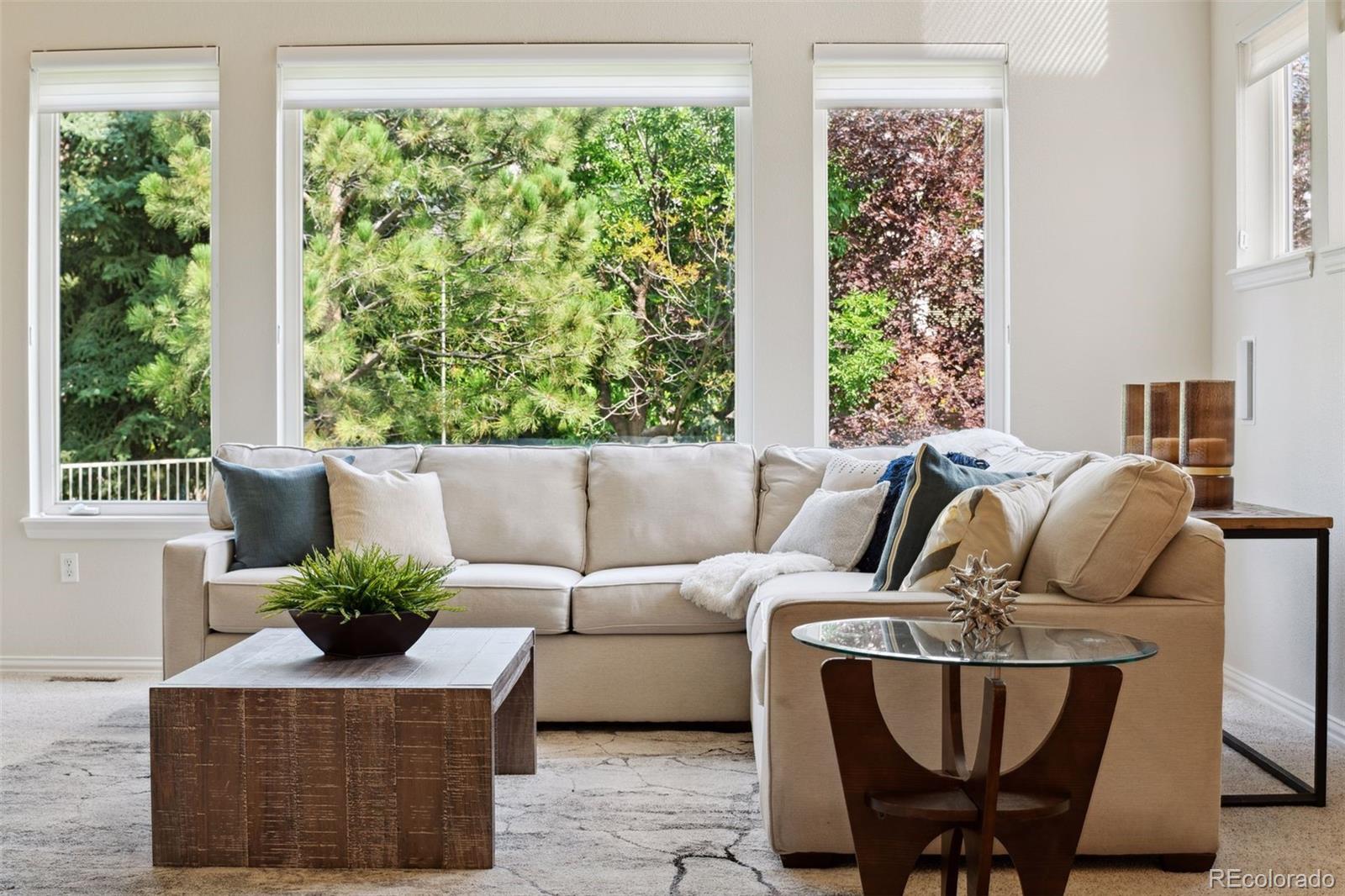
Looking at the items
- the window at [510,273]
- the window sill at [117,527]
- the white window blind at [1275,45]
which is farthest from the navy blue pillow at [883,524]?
the window sill at [117,527]

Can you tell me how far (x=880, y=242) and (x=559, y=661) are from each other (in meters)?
2.17

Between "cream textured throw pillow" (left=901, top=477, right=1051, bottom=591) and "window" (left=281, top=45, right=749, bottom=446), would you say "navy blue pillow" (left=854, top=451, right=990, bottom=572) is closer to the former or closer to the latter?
"cream textured throw pillow" (left=901, top=477, right=1051, bottom=591)

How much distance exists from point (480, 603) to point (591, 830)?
106cm

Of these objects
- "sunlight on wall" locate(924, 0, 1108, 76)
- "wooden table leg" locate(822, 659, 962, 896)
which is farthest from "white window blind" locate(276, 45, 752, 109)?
"wooden table leg" locate(822, 659, 962, 896)

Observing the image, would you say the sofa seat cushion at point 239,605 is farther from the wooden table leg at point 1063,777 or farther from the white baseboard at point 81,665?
the wooden table leg at point 1063,777

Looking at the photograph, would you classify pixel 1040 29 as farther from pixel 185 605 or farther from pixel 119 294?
pixel 119 294

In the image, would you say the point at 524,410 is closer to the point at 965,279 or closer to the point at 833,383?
the point at 833,383

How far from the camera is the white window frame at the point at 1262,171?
3885 millimetres

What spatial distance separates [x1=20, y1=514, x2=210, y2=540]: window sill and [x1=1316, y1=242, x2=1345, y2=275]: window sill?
159 inches

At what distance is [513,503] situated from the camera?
159 inches

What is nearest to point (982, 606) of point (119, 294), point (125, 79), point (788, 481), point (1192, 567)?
point (1192, 567)

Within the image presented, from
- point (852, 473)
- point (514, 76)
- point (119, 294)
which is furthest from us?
point (119, 294)

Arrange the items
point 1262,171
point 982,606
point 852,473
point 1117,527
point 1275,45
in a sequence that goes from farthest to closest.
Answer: point 1262,171 → point 1275,45 → point 852,473 → point 1117,527 → point 982,606

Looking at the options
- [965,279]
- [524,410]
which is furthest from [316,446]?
[965,279]
